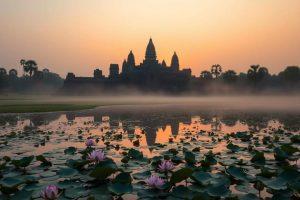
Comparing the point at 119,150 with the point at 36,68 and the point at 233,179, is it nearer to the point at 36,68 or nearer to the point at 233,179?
the point at 233,179

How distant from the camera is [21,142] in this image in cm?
995

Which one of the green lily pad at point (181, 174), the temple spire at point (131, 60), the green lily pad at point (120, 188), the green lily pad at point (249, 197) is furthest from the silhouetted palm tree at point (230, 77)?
the green lily pad at point (120, 188)

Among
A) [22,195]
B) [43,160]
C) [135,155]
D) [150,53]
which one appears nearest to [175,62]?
[150,53]

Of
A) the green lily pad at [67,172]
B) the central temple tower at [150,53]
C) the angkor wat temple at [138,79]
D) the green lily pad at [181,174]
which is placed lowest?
the green lily pad at [67,172]

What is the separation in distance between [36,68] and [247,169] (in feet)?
383

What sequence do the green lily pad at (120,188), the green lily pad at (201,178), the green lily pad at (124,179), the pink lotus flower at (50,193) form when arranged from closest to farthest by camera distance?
the pink lotus flower at (50,193) < the green lily pad at (120,188) < the green lily pad at (124,179) < the green lily pad at (201,178)

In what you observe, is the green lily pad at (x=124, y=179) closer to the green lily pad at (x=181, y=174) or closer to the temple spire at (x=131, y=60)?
the green lily pad at (x=181, y=174)

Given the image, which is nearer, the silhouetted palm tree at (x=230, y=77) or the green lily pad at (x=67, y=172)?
the green lily pad at (x=67, y=172)

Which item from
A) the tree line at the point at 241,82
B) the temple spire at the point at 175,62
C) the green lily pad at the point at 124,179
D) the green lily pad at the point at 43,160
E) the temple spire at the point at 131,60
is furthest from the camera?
the temple spire at the point at 175,62

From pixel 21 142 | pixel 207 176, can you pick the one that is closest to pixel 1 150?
pixel 21 142

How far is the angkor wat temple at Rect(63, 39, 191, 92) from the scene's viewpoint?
3962 inches

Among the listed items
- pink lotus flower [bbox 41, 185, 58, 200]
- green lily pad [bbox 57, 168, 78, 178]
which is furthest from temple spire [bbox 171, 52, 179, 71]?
pink lotus flower [bbox 41, 185, 58, 200]

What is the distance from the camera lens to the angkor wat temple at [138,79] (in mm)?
100625

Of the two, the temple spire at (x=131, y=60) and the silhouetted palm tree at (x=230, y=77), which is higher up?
the temple spire at (x=131, y=60)
